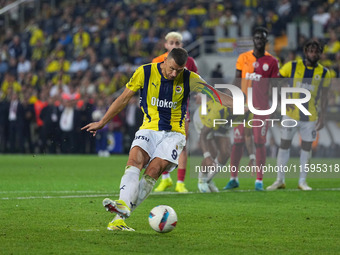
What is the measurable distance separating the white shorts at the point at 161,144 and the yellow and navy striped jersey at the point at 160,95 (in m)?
0.08

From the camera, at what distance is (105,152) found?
22.8m

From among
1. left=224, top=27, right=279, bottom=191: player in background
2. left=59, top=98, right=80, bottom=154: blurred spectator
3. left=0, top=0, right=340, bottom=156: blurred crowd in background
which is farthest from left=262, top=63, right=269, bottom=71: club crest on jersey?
left=59, top=98, right=80, bottom=154: blurred spectator

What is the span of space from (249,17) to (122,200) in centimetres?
1691

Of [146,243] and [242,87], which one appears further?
[242,87]

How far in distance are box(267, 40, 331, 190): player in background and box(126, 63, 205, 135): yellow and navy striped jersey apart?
466 centimetres

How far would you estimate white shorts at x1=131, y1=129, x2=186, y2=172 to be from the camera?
730cm

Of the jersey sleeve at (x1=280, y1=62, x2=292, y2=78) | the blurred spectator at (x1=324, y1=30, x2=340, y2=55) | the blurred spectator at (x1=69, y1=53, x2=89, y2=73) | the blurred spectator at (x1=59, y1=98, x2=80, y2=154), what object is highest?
the blurred spectator at (x1=324, y1=30, x2=340, y2=55)

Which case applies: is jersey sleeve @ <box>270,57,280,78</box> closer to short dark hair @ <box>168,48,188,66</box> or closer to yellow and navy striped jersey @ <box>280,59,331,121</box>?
yellow and navy striped jersey @ <box>280,59,331,121</box>

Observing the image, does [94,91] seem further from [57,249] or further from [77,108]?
[57,249]

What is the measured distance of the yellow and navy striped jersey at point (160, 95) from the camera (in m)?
7.54

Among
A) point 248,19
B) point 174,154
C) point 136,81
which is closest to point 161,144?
point 174,154

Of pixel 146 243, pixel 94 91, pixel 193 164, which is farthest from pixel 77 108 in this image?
pixel 146 243

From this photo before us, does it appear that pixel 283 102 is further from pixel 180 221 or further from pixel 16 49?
pixel 16 49

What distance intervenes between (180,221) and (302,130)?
4900 mm
